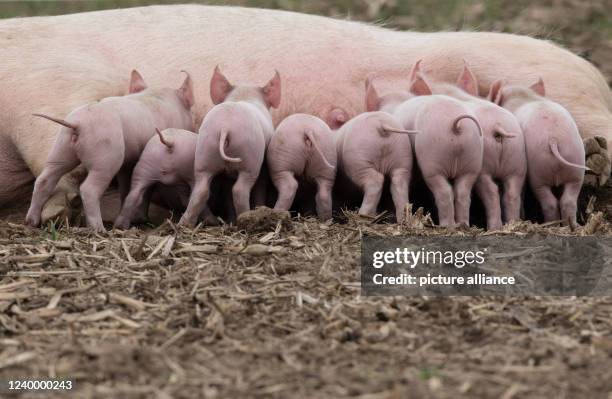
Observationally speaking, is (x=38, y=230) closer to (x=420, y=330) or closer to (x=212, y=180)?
(x=212, y=180)

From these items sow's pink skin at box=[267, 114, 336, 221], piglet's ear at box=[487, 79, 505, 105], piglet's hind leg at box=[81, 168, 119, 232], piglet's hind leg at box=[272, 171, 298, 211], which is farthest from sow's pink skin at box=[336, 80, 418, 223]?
piglet's hind leg at box=[81, 168, 119, 232]

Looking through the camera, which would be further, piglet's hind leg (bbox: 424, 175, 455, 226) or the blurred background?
the blurred background

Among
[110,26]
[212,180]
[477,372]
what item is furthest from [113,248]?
[110,26]

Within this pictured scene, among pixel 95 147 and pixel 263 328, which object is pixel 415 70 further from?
pixel 263 328

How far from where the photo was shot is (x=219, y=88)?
15.4 ft

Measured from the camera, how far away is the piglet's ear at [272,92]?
4.71 m

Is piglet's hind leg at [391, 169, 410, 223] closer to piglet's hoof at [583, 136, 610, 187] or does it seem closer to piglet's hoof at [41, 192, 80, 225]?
piglet's hoof at [583, 136, 610, 187]

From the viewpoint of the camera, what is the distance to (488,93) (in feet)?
17.1

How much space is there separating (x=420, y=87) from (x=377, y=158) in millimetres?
669

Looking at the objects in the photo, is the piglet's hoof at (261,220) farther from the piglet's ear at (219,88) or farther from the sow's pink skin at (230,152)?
the piglet's ear at (219,88)

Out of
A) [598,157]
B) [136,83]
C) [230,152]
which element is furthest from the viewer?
[136,83]

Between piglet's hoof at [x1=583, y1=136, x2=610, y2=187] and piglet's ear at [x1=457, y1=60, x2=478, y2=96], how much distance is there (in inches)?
23.0

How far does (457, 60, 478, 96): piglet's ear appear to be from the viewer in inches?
194

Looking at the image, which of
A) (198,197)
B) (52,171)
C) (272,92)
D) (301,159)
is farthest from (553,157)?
(52,171)
